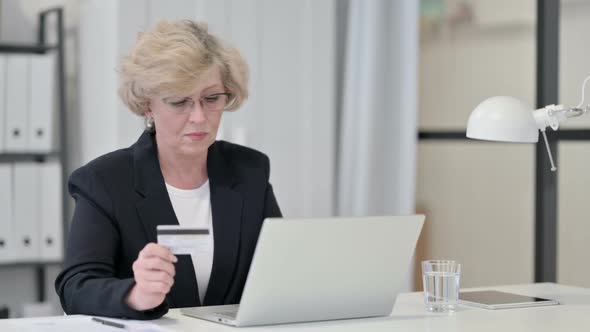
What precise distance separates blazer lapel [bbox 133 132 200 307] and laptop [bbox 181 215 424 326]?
24 cm

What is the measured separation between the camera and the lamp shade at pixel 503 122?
225 cm

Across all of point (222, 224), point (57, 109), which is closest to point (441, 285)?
point (222, 224)

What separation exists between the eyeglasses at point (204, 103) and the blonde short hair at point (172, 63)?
4 centimetres

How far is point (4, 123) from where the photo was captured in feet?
12.4

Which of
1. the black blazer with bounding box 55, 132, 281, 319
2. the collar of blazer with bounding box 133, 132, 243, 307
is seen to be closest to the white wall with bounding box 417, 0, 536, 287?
the black blazer with bounding box 55, 132, 281, 319

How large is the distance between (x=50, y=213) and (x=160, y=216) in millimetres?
1726

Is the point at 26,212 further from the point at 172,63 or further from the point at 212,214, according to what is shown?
the point at 172,63

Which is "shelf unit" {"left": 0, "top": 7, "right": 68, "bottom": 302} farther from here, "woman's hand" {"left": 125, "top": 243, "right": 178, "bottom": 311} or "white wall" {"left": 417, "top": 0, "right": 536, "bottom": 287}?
"woman's hand" {"left": 125, "top": 243, "right": 178, "bottom": 311}

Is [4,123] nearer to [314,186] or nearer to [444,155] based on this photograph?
[314,186]

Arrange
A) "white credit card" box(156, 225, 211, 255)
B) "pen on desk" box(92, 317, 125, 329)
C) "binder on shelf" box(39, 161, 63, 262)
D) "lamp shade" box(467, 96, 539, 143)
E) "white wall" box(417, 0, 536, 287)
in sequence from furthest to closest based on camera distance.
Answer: "white wall" box(417, 0, 536, 287), "binder on shelf" box(39, 161, 63, 262), "lamp shade" box(467, 96, 539, 143), "pen on desk" box(92, 317, 125, 329), "white credit card" box(156, 225, 211, 255)

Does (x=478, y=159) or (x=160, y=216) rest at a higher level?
(x=478, y=159)

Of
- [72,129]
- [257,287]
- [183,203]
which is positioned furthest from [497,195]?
[257,287]

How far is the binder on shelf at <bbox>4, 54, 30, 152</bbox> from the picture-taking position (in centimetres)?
379

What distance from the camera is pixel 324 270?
1910mm
